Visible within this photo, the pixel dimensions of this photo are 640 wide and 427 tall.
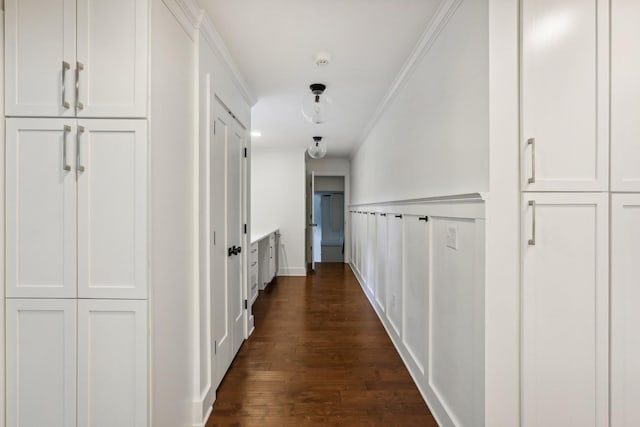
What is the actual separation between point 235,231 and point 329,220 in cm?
564

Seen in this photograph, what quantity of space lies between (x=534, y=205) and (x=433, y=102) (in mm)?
937

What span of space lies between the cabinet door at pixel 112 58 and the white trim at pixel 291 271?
189 inches

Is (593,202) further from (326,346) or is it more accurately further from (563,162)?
(326,346)

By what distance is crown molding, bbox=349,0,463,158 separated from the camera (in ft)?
5.46

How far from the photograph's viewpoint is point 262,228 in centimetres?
584

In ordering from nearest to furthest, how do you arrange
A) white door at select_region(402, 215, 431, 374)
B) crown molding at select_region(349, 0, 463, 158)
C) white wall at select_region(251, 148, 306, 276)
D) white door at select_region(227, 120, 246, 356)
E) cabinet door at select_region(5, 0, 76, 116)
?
cabinet door at select_region(5, 0, 76, 116)
crown molding at select_region(349, 0, 463, 158)
white door at select_region(402, 215, 431, 374)
white door at select_region(227, 120, 246, 356)
white wall at select_region(251, 148, 306, 276)

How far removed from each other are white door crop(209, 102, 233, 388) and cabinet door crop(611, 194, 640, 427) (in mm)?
2110

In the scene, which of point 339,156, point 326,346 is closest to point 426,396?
point 326,346

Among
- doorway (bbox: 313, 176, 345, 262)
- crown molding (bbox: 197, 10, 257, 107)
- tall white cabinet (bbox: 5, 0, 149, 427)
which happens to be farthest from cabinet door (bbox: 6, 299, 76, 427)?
doorway (bbox: 313, 176, 345, 262)

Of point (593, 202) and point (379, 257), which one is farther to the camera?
point (379, 257)

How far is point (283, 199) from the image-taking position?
5816 millimetres

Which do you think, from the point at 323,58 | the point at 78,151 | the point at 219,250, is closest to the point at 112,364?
the point at 78,151

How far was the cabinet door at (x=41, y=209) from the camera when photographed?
1229 mm

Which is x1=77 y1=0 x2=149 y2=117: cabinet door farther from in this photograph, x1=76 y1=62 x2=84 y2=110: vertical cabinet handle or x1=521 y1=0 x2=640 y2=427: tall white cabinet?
x1=521 y1=0 x2=640 y2=427: tall white cabinet
